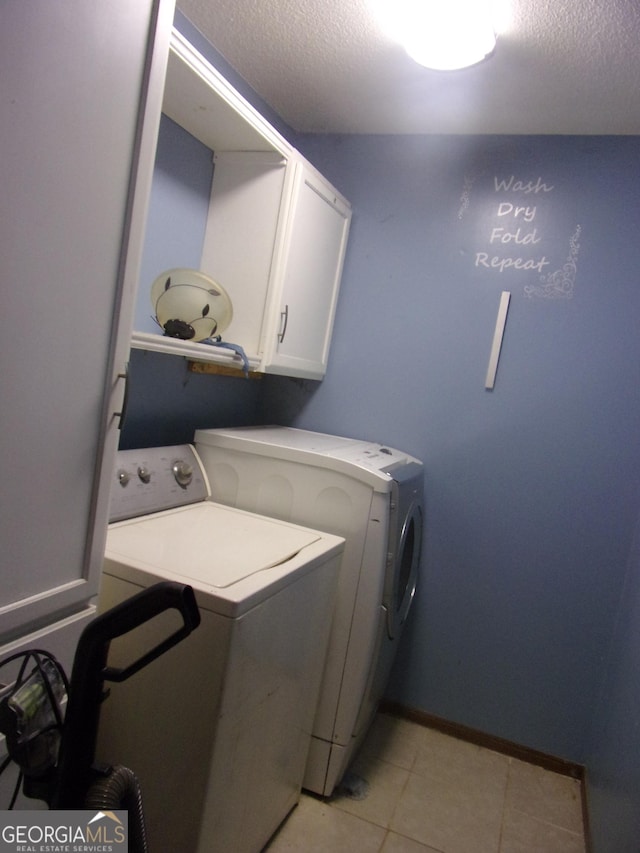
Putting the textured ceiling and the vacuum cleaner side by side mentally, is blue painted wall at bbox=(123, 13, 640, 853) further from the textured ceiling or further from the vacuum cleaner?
the vacuum cleaner

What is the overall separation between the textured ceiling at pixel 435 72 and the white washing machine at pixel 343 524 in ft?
4.25

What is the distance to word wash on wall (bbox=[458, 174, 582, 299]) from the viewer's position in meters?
2.12

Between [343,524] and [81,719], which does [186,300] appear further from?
[81,719]

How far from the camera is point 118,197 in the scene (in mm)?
903

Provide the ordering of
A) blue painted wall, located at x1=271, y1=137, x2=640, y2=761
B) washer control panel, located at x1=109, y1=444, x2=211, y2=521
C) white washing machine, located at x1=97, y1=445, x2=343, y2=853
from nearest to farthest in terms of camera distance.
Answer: white washing machine, located at x1=97, y1=445, x2=343, y2=853, washer control panel, located at x1=109, y1=444, x2=211, y2=521, blue painted wall, located at x1=271, y1=137, x2=640, y2=761


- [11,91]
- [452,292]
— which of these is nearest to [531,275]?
[452,292]

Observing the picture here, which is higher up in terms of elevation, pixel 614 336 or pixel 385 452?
pixel 614 336

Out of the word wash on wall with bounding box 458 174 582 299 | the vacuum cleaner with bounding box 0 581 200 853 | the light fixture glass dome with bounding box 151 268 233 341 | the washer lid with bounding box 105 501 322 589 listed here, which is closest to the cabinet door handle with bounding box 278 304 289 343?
the light fixture glass dome with bounding box 151 268 233 341

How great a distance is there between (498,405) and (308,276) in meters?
0.91

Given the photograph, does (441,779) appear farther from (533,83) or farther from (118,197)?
(533,83)

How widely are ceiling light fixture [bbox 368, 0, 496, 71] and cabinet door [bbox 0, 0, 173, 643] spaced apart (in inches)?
34.9

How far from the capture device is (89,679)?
67 cm

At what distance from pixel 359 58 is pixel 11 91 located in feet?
4.78

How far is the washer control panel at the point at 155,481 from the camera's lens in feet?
5.02
